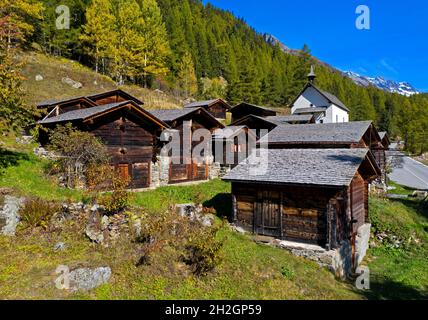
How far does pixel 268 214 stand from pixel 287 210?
1.08 meters

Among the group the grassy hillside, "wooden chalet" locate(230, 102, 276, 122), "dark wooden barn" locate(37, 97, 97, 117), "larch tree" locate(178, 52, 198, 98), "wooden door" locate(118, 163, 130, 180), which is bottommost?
"wooden door" locate(118, 163, 130, 180)

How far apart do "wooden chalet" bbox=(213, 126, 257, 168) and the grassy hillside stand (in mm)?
19449

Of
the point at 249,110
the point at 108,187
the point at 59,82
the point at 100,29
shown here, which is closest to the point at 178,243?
the point at 108,187

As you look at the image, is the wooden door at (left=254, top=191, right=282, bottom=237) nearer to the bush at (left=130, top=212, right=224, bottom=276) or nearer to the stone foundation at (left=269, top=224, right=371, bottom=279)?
the stone foundation at (left=269, top=224, right=371, bottom=279)

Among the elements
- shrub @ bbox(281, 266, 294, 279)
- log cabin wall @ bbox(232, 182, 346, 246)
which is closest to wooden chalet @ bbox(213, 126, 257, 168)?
log cabin wall @ bbox(232, 182, 346, 246)

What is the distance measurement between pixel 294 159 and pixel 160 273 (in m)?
10.2

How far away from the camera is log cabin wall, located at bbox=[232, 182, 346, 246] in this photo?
1569 centimetres

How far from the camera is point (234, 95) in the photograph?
238 ft

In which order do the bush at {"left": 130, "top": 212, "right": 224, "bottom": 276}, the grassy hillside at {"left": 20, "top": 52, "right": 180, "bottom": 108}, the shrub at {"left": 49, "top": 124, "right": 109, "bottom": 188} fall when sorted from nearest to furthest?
→ the bush at {"left": 130, "top": 212, "right": 224, "bottom": 276} < the shrub at {"left": 49, "top": 124, "right": 109, "bottom": 188} < the grassy hillside at {"left": 20, "top": 52, "right": 180, "bottom": 108}

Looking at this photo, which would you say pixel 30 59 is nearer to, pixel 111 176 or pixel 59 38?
pixel 59 38

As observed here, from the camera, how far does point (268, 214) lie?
56.2 feet

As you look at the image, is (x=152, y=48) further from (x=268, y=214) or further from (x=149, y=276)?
(x=149, y=276)

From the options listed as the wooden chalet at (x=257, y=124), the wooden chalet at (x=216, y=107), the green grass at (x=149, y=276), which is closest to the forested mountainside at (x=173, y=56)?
the wooden chalet at (x=216, y=107)

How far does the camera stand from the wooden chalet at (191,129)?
25594 mm
